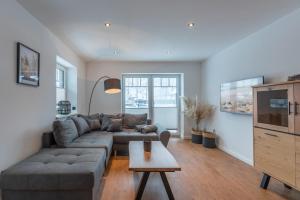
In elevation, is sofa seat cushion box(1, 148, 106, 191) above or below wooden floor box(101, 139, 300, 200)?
above

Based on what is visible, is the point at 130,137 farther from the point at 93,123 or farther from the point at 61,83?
the point at 61,83

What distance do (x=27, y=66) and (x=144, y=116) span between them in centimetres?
→ 326

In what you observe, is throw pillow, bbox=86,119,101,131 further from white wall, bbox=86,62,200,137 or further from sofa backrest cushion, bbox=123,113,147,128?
white wall, bbox=86,62,200,137

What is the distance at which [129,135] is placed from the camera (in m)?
4.70

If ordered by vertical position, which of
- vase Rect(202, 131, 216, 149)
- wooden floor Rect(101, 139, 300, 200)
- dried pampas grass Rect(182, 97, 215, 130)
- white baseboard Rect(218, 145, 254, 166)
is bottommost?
wooden floor Rect(101, 139, 300, 200)

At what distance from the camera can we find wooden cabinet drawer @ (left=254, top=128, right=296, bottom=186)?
8.37 ft

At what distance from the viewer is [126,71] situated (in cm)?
680

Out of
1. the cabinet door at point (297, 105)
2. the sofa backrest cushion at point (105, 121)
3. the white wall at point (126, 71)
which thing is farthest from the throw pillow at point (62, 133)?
the cabinet door at point (297, 105)

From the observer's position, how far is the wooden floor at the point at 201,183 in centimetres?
279

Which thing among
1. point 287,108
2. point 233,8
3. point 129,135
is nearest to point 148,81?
point 129,135

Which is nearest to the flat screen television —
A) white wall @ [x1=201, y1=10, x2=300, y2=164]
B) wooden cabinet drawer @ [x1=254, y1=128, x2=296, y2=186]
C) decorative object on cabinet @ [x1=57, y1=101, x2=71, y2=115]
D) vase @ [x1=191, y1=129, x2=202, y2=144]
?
white wall @ [x1=201, y1=10, x2=300, y2=164]

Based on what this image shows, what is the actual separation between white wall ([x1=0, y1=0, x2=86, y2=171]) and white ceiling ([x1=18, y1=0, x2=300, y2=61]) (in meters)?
0.23

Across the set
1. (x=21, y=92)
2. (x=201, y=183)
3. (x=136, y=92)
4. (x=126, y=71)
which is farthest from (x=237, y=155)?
(x=21, y=92)

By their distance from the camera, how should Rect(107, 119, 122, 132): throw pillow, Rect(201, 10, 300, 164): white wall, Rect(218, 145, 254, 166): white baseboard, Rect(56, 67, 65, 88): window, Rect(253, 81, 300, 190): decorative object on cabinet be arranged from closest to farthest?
1. Rect(253, 81, 300, 190): decorative object on cabinet
2. Rect(201, 10, 300, 164): white wall
3. Rect(218, 145, 254, 166): white baseboard
4. Rect(107, 119, 122, 132): throw pillow
5. Rect(56, 67, 65, 88): window
